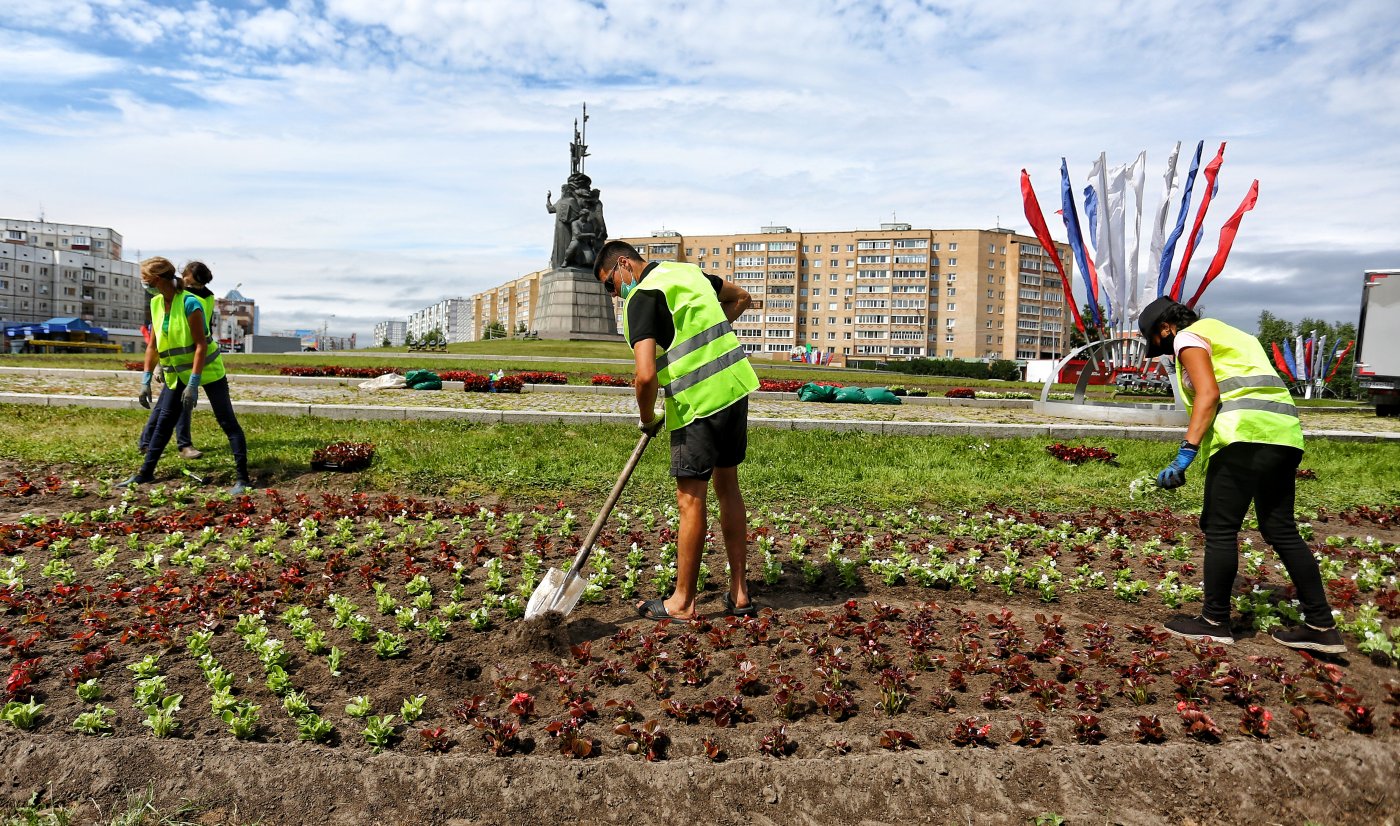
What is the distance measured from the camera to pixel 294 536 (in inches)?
240

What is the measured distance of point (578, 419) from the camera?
1114 centimetres

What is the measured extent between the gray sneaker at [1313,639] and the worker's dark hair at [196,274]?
28.2 ft

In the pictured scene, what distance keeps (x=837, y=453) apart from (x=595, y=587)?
5.44m

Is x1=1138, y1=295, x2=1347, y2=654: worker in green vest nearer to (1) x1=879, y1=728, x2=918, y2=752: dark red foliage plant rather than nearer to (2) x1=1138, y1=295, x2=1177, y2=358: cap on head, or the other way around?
(2) x1=1138, y1=295, x2=1177, y2=358: cap on head

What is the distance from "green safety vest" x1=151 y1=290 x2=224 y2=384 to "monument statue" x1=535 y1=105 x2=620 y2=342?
3859 centimetres

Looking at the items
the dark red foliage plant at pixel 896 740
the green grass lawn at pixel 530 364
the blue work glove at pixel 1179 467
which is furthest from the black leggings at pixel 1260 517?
the green grass lawn at pixel 530 364

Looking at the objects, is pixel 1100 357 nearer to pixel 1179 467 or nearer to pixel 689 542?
pixel 1179 467

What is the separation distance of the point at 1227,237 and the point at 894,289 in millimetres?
95521

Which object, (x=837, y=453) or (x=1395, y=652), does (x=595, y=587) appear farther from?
(x=837, y=453)

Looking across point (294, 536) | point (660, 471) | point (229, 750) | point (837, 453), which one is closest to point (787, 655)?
point (229, 750)

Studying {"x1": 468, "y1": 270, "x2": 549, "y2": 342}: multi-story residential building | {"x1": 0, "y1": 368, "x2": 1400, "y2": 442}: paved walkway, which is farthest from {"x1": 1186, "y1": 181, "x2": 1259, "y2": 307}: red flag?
{"x1": 468, "y1": 270, "x2": 549, "y2": 342}: multi-story residential building

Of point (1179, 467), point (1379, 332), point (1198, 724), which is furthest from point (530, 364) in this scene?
point (1198, 724)

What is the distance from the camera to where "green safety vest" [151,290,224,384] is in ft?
24.8

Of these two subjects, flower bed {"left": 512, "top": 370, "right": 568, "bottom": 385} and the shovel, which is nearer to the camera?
the shovel
